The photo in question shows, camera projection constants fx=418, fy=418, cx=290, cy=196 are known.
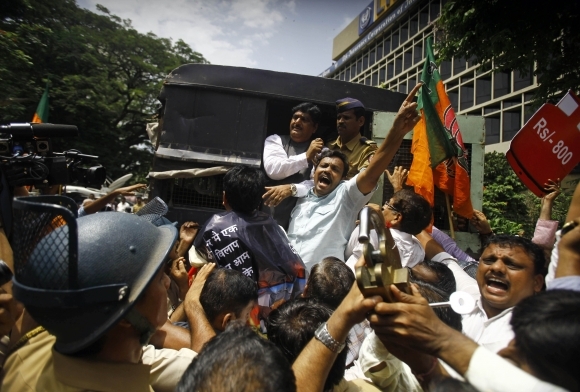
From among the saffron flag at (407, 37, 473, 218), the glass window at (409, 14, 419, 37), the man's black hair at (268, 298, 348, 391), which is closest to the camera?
the man's black hair at (268, 298, 348, 391)

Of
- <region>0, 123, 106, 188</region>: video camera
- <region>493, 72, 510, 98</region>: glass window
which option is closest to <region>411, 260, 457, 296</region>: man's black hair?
<region>0, 123, 106, 188</region>: video camera

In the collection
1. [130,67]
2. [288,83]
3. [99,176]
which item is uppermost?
[130,67]

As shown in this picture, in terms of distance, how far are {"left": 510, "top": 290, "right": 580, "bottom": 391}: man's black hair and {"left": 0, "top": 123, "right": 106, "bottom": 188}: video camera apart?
2411mm

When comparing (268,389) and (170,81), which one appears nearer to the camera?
(268,389)

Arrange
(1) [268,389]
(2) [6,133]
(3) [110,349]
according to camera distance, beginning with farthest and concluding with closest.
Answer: (2) [6,133] → (3) [110,349] → (1) [268,389]

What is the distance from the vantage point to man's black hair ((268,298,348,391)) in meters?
1.61

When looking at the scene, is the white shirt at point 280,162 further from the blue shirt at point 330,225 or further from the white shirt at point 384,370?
the white shirt at point 384,370

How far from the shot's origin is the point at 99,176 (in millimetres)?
2764

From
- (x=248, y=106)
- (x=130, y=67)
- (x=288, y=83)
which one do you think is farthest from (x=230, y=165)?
(x=130, y=67)

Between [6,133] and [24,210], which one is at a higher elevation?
[6,133]

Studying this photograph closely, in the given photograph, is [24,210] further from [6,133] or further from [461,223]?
[461,223]

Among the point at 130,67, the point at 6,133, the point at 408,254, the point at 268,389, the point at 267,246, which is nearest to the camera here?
the point at 268,389

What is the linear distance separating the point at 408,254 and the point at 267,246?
1.12 m

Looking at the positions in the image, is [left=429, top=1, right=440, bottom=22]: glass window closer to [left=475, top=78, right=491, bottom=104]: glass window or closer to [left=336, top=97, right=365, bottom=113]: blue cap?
[left=475, top=78, right=491, bottom=104]: glass window
